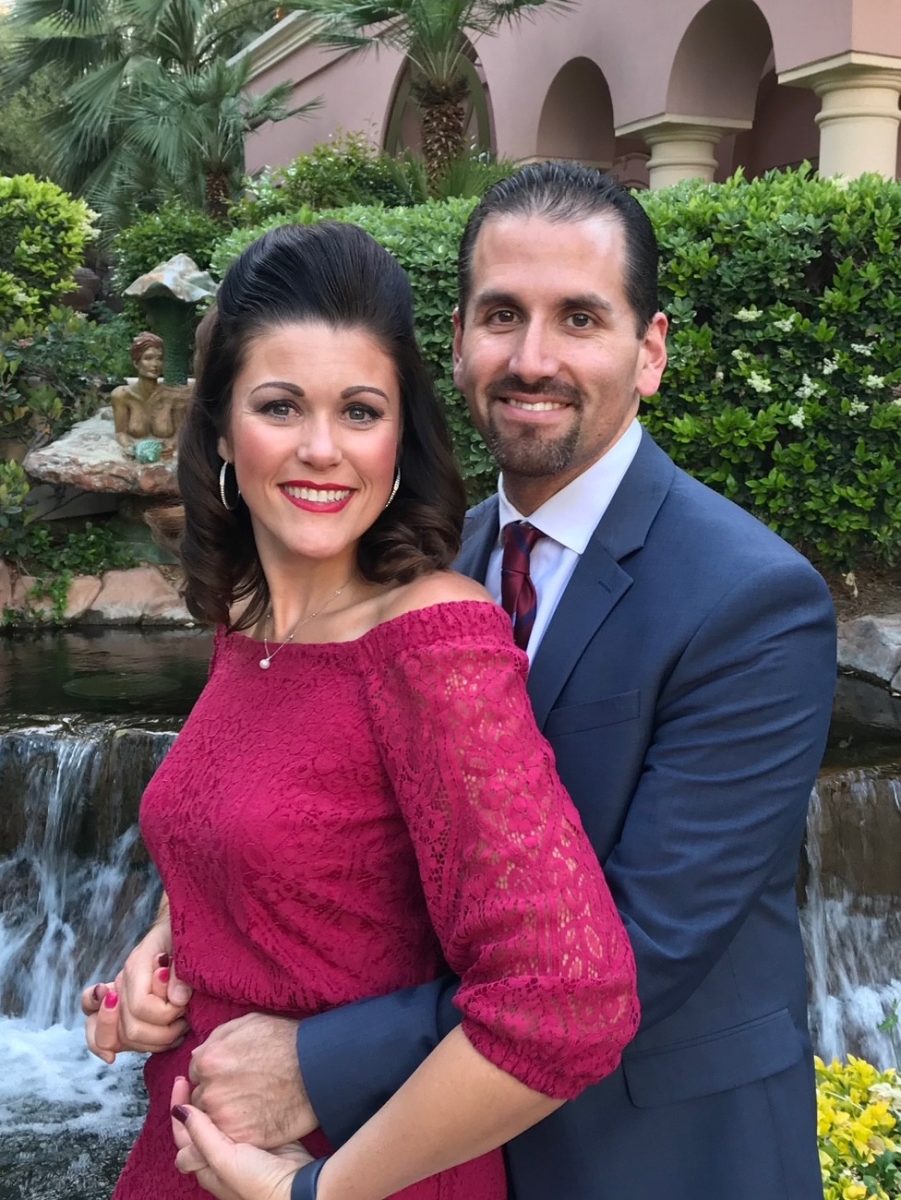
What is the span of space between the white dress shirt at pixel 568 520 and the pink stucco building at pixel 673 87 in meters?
9.02

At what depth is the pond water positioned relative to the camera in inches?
185

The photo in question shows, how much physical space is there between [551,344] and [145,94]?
1887 centimetres

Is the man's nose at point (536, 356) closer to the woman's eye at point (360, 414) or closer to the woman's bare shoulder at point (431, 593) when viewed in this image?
the woman's eye at point (360, 414)

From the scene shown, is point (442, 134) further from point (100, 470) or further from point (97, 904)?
point (97, 904)

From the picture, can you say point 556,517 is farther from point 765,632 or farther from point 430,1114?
point 430,1114

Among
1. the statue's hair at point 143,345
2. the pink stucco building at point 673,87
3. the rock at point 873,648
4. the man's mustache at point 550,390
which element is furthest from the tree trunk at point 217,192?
the man's mustache at point 550,390

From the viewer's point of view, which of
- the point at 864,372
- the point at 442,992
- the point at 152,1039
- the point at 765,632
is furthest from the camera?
the point at 864,372

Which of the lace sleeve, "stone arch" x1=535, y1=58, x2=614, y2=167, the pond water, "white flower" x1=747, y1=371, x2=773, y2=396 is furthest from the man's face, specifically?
"stone arch" x1=535, y1=58, x2=614, y2=167

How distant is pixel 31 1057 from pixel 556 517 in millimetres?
4170

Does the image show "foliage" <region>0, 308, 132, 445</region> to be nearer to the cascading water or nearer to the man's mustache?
the cascading water

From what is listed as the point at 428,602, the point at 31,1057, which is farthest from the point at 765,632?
the point at 31,1057

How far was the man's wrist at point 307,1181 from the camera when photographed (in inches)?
59.6

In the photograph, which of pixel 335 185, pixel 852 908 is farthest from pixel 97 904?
pixel 335 185

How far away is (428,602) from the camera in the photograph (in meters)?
1.66
